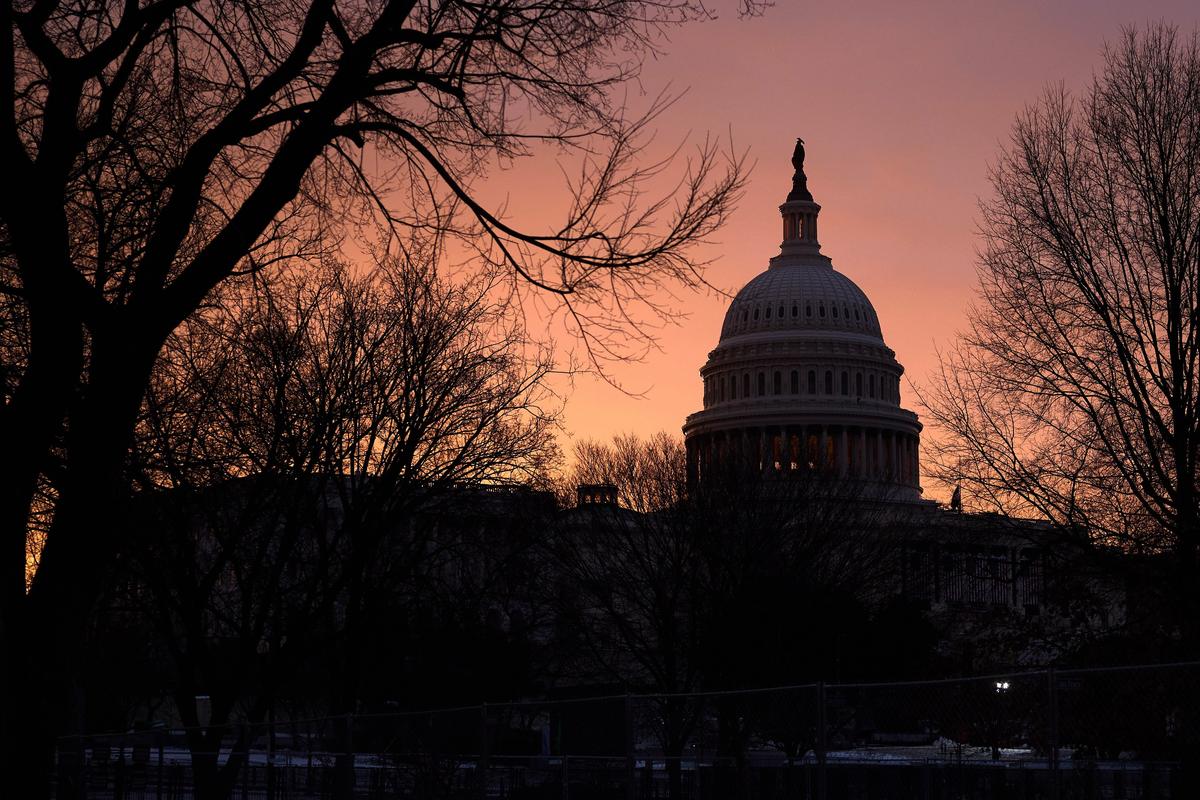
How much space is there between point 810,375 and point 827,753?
151646 mm

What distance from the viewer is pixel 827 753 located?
14266 millimetres

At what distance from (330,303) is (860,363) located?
138828 mm

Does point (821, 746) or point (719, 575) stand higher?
point (719, 575)

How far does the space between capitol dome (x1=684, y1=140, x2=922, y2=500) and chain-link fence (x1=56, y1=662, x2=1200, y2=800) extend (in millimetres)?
131443

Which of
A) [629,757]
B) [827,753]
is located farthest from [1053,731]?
[629,757]

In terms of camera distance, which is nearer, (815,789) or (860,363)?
(815,789)

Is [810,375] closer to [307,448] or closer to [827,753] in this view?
[307,448]

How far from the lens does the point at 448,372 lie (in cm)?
2958

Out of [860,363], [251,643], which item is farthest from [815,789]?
[860,363]

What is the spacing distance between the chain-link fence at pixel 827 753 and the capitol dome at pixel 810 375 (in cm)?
13144

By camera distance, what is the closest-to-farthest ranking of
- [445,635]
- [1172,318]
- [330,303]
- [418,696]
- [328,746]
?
[328,746], [1172,318], [330,303], [445,635], [418,696]

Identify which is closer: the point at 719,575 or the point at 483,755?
the point at 483,755

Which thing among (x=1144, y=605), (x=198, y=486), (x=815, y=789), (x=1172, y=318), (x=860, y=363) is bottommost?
(x=815, y=789)

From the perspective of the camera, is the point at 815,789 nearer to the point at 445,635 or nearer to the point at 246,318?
the point at 246,318
